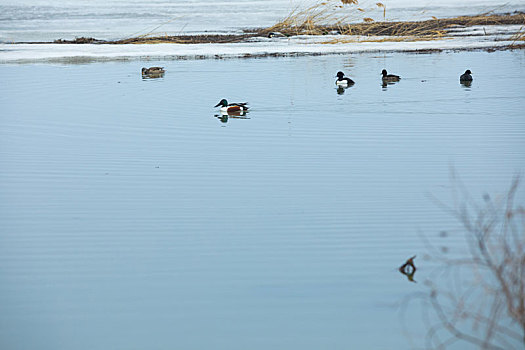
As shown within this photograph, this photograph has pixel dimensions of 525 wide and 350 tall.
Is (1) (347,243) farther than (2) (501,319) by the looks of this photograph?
Yes

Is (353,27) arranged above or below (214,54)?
above

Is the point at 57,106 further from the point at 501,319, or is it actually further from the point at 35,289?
the point at 501,319

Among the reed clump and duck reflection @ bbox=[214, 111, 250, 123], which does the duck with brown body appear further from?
the reed clump

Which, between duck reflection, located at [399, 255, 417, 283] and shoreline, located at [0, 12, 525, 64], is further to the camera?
shoreline, located at [0, 12, 525, 64]

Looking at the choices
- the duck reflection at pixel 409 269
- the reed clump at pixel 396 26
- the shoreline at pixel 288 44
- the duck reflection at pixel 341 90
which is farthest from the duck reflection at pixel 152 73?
the duck reflection at pixel 409 269

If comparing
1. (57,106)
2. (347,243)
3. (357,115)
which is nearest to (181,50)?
(57,106)

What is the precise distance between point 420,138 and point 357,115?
1.87 meters

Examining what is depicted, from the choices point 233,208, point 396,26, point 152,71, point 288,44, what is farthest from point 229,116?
point 396,26

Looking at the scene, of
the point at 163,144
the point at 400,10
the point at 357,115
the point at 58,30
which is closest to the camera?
the point at 163,144

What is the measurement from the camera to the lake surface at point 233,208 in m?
4.22

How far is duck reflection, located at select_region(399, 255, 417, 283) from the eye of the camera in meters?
4.73

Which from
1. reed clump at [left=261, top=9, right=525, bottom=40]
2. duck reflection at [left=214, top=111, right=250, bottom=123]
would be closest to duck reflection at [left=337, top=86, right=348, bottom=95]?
duck reflection at [left=214, top=111, right=250, bottom=123]

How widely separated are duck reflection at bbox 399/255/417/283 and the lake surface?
0.05 m

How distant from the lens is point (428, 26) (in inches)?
936
